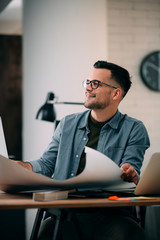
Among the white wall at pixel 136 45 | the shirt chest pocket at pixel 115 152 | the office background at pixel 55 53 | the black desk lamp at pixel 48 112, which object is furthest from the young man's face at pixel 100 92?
the white wall at pixel 136 45

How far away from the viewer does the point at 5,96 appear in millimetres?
3281

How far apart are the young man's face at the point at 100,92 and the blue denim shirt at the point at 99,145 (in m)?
0.08

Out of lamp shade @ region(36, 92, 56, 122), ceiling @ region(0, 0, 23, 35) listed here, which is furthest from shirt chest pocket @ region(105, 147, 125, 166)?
ceiling @ region(0, 0, 23, 35)

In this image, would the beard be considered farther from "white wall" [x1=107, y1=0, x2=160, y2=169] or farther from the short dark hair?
"white wall" [x1=107, y1=0, x2=160, y2=169]

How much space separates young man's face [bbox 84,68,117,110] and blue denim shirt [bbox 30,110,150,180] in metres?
0.08

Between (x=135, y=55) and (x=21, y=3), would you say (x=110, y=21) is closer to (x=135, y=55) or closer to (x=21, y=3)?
(x=135, y=55)

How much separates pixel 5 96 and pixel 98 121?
6.23 ft

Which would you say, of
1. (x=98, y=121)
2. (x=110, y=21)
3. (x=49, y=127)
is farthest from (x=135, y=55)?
(x=98, y=121)

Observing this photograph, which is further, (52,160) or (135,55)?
(135,55)

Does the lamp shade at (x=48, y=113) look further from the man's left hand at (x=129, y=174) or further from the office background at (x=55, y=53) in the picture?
the man's left hand at (x=129, y=174)

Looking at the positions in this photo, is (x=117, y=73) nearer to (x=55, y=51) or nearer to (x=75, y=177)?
(x=75, y=177)

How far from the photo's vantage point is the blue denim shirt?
141 centimetres

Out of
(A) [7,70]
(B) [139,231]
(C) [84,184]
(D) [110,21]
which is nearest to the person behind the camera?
(C) [84,184]

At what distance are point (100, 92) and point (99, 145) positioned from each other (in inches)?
10.0
